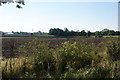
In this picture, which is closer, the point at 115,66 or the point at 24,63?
the point at 115,66

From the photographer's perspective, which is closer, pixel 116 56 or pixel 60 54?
pixel 60 54

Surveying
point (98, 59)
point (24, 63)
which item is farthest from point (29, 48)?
point (98, 59)

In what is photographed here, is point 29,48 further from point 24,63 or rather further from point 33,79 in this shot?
point 33,79

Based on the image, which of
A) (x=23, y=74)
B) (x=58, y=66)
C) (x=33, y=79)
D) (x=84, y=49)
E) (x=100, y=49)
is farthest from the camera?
(x=100, y=49)

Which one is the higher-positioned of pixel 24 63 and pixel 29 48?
pixel 29 48

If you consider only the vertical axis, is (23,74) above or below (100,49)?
below

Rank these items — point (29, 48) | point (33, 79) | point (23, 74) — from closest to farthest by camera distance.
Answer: point (33, 79), point (23, 74), point (29, 48)

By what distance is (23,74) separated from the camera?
5.88 metres

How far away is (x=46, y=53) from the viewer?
652 cm

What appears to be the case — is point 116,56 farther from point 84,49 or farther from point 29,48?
point 29,48

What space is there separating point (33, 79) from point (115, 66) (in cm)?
244

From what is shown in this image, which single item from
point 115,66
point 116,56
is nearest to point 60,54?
point 115,66

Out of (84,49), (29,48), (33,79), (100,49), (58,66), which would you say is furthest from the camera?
(100,49)

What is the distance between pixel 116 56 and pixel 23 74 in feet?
Result: 11.2
